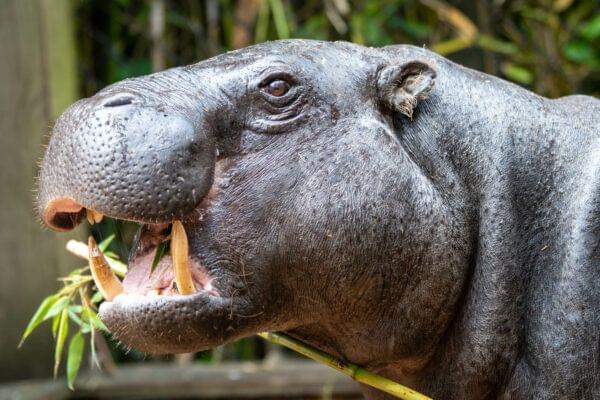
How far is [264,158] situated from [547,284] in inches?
23.7

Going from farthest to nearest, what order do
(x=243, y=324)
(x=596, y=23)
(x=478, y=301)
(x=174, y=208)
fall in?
(x=596, y=23)
(x=478, y=301)
(x=243, y=324)
(x=174, y=208)

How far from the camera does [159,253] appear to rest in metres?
1.83

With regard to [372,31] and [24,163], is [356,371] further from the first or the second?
[372,31]

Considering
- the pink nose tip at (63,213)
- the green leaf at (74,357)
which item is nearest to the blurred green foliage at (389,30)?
the green leaf at (74,357)

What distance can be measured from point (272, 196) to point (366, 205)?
181 mm

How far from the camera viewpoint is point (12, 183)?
3898 millimetres

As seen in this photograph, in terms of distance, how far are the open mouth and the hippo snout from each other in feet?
0.26

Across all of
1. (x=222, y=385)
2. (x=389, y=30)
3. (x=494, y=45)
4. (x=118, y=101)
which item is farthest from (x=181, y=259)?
(x=389, y=30)

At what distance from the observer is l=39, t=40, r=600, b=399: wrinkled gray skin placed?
1755mm

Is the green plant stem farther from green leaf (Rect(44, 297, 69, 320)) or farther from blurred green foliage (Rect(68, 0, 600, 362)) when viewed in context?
blurred green foliage (Rect(68, 0, 600, 362))

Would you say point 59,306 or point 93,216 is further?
point 59,306

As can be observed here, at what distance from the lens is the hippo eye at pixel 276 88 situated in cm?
190

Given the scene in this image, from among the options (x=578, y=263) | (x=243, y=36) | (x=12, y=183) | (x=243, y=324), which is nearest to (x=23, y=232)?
(x=12, y=183)

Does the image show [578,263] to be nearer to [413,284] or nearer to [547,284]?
[547,284]
